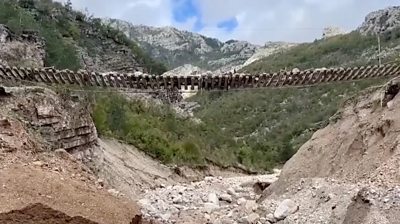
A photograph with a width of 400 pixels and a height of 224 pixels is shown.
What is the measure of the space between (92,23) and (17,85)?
3708 centimetres

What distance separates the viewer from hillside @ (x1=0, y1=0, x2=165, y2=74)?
31.4 metres

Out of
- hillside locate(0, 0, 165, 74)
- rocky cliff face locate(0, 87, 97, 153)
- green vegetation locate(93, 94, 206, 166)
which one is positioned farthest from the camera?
hillside locate(0, 0, 165, 74)

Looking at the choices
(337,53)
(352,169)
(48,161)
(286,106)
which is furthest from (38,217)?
(337,53)

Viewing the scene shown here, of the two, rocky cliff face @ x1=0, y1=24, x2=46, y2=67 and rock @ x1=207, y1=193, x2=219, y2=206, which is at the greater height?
rocky cliff face @ x1=0, y1=24, x2=46, y2=67

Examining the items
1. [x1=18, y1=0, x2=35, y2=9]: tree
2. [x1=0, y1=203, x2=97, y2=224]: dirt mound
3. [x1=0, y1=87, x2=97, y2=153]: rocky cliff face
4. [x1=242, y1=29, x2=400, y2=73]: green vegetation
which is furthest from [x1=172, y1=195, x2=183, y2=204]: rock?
[x1=242, y1=29, x2=400, y2=73]: green vegetation

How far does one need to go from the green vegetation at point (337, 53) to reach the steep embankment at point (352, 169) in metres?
36.3

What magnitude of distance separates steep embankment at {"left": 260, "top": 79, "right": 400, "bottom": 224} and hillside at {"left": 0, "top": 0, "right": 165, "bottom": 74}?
18.2 metres

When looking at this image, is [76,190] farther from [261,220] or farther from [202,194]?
[202,194]

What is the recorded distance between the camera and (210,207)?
13.2 m

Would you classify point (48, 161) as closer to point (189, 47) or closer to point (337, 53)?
point (337, 53)

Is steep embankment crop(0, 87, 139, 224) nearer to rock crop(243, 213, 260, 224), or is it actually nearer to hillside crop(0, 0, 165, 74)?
rock crop(243, 213, 260, 224)

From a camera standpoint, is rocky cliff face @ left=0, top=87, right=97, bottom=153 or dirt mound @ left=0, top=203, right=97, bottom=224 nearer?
dirt mound @ left=0, top=203, right=97, bottom=224

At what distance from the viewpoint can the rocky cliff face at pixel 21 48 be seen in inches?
1008

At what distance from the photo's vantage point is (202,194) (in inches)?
613
